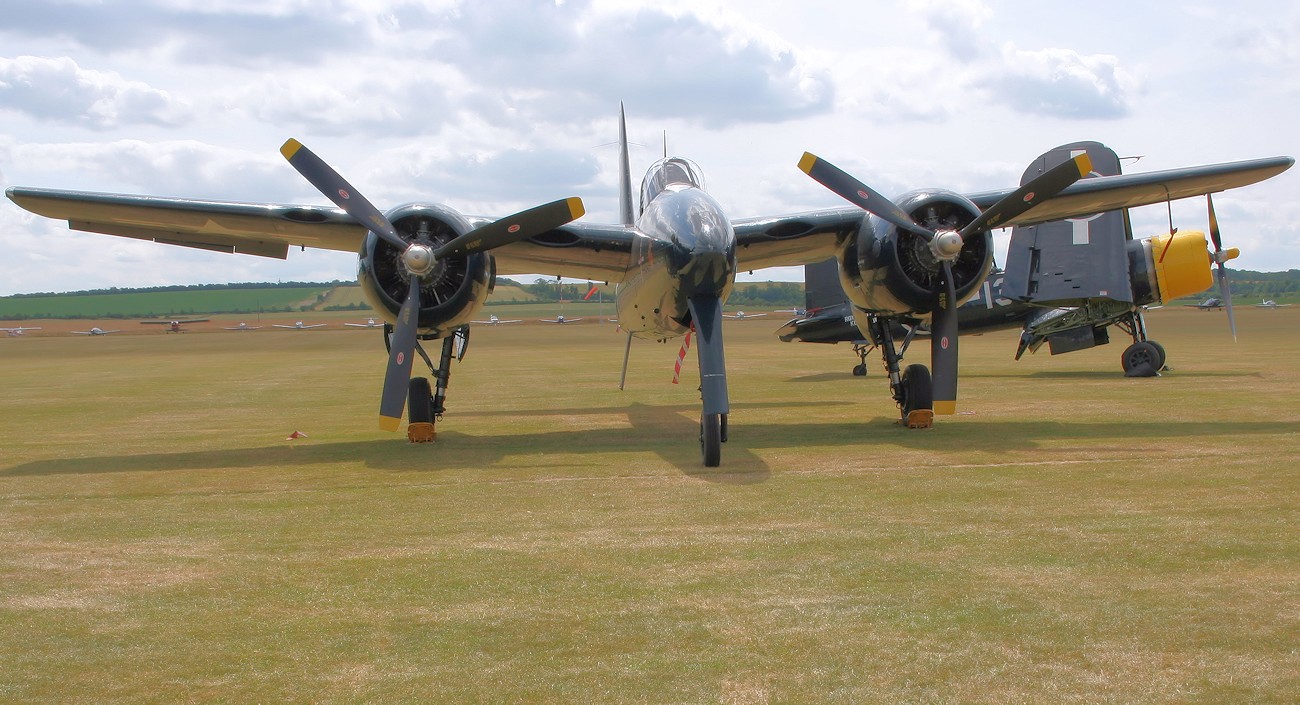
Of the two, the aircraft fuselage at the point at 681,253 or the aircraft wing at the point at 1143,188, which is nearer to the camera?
the aircraft fuselage at the point at 681,253

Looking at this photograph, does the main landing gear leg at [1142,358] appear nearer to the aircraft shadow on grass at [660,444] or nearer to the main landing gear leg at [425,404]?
the aircraft shadow on grass at [660,444]

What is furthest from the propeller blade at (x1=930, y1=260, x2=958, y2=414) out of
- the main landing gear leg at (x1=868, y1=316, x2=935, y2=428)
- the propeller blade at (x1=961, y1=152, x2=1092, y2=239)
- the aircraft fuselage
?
the aircraft fuselage

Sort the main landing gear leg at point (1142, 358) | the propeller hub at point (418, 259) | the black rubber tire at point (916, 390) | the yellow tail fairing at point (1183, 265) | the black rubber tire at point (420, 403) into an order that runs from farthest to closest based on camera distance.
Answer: the yellow tail fairing at point (1183, 265)
the main landing gear leg at point (1142, 358)
the black rubber tire at point (916, 390)
the black rubber tire at point (420, 403)
the propeller hub at point (418, 259)

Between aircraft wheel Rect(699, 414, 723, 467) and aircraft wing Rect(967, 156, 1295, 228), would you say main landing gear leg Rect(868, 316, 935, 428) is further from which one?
aircraft wheel Rect(699, 414, 723, 467)

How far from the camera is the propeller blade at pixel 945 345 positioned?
14422 mm

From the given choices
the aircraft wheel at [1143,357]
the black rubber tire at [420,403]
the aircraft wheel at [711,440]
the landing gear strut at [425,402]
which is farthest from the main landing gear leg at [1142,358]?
the black rubber tire at [420,403]

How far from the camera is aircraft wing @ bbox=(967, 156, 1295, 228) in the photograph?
14930 mm

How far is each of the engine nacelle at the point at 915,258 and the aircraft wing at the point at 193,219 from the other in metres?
7.12

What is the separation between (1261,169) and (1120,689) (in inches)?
493

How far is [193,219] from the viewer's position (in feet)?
48.2

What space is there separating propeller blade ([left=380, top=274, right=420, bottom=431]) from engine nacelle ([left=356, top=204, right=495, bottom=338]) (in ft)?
1.23

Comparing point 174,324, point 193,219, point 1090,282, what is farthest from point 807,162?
point 174,324

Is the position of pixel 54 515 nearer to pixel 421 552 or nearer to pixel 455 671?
pixel 421 552

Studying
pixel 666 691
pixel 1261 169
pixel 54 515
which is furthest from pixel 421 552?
pixel 1261 169
